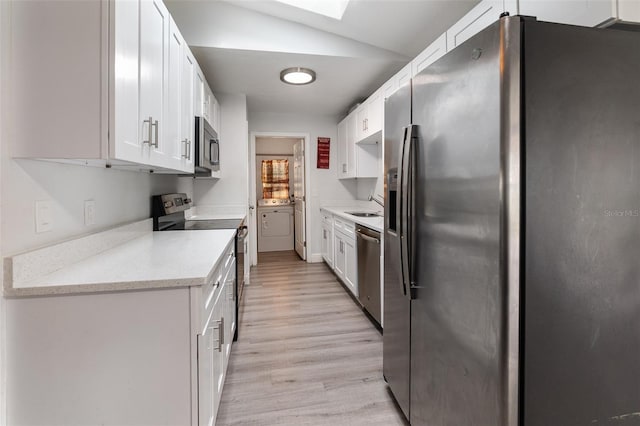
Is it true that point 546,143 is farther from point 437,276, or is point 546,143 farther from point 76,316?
point 76,316

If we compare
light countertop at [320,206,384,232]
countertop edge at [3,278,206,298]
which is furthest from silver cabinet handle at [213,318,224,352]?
light countertop at [320,206,384,232]

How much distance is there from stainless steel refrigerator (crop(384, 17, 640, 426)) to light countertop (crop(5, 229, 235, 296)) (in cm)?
98

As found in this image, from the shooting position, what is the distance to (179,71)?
6.38 ft

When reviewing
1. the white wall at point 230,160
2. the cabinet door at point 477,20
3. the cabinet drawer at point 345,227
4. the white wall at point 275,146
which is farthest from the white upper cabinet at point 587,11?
the white wall at point 275,146

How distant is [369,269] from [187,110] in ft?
6.28

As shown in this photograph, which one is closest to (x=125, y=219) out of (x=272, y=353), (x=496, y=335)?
(x=272, y=353)

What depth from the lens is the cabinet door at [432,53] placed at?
2004mm

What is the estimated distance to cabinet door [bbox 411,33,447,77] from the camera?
200 centimetres

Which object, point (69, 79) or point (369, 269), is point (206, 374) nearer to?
point (69, 79)

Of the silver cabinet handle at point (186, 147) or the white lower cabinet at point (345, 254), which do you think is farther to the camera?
the white lower cabinet at point (345, 254)

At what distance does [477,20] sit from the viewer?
1.71 m

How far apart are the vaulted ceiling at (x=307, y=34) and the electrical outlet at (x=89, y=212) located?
1731mm

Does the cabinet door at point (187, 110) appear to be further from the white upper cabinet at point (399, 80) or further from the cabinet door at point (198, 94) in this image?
the white upper cabinet at point (399, 80)

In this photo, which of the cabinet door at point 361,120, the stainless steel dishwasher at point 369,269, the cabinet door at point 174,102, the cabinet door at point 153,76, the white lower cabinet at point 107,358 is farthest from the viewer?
the cabinet door at point 361,120
